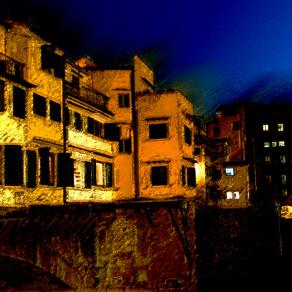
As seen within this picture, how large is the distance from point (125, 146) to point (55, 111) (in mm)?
11168

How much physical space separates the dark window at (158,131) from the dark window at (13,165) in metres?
15.8

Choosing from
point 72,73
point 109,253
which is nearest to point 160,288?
point 109,253

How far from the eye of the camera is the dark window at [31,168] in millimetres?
30188

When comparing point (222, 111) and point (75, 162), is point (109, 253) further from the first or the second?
point (222, 111)

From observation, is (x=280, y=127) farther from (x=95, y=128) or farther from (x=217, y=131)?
(x=95, y=128)

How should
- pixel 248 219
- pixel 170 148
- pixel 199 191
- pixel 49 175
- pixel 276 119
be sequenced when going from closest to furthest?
pixel 248 219
pixel 49 175
pixel 170 148
pixel 199 191
pixel 276 119

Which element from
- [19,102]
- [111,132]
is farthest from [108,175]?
[19,102]

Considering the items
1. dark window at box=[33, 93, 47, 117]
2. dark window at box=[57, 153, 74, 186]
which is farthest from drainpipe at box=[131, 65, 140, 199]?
dark window at box=[33, 93, 47, 117]

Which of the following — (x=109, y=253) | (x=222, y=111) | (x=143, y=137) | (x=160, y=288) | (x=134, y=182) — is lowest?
(x=160, y=288)

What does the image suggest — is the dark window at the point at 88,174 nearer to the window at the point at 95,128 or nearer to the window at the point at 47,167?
the window at the point at 95,128

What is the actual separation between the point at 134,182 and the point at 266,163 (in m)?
66.9

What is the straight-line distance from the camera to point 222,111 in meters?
92.0

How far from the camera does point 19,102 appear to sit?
99.3 ft

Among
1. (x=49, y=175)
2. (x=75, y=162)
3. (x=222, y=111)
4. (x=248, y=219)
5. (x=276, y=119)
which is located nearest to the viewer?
(x=248, y=219)
